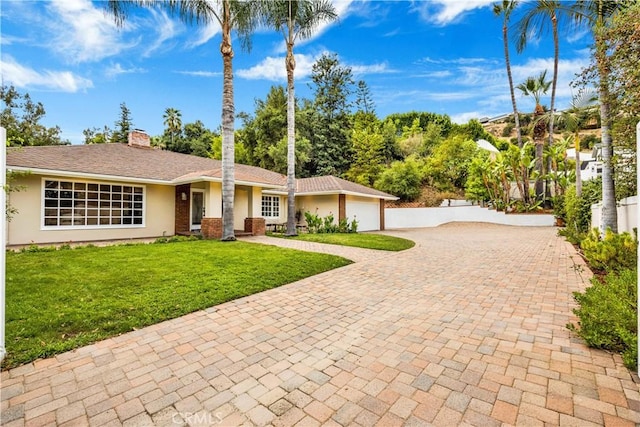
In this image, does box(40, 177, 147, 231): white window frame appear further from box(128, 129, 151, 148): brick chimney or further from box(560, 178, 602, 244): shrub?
box(560, 178, 602, 244): shrub

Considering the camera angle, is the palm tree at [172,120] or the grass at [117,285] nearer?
the grass at [117,285]

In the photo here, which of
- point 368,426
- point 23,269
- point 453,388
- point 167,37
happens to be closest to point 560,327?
point 453,388

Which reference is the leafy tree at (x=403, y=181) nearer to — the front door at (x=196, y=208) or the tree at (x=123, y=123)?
the front door at (x=196, y=208)

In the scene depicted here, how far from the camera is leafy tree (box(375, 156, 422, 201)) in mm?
24922

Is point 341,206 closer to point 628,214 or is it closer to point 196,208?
point 196,208

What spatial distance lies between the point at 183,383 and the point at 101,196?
40.0ft

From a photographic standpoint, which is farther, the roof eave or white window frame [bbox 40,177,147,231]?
white window frame [bbox 40,177,147,231]

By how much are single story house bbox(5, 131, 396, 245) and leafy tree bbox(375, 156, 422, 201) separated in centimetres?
861

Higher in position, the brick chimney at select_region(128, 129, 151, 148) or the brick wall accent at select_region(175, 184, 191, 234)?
the brick chimney at select_region(128, 129, 151, 148)

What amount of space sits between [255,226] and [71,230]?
7091 millimetres

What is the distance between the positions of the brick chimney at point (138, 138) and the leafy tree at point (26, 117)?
12.1m

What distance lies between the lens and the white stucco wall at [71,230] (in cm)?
996

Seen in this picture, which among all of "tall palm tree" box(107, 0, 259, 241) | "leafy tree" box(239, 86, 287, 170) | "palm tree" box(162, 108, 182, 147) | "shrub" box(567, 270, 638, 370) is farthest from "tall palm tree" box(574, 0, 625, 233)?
"palm tree" box(162, 108, 182, 147)

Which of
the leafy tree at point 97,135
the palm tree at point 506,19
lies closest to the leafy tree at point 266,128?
the palm tree at point 506,19
